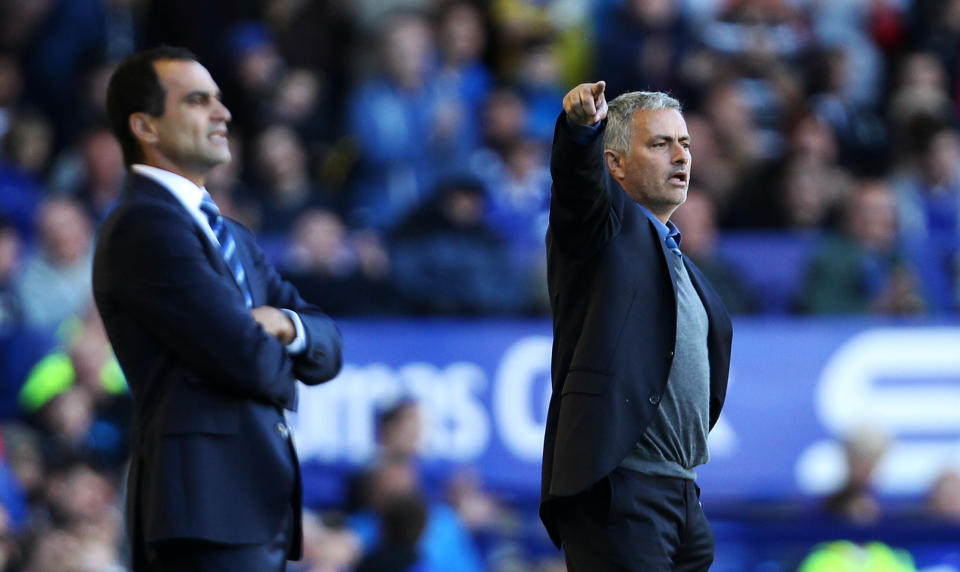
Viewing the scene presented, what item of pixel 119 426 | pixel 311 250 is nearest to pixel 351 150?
pixel 311 250

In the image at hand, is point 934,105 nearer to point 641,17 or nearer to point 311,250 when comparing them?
point 641,17

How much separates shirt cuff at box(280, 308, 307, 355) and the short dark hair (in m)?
0.60

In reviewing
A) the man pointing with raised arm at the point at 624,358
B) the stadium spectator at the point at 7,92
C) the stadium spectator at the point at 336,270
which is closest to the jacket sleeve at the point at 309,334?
the man pointing with raised arm at the point at 624,358

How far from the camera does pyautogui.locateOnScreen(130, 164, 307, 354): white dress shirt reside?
414 cm

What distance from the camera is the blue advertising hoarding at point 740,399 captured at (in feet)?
28.8

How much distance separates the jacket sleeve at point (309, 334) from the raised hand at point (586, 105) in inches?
35.0

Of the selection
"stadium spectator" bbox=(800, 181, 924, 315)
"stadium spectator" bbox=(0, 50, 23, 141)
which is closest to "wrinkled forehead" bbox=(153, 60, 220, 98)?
"stadium spectator" bbox=(800, 181, 924, 315)

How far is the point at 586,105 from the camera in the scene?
397cm

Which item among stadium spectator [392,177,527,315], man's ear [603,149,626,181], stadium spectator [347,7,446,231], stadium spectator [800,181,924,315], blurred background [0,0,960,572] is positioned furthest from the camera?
stadium spectator [347,7,446,231]

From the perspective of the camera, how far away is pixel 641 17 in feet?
39.0

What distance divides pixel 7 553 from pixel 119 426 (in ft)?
5.63

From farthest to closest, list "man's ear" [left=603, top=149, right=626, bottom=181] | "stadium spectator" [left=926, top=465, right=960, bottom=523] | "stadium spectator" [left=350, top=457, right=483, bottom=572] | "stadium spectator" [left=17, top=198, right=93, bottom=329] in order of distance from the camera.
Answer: "stadium spectator" [left=17, top=198, right=93, bottom=329]
"stadium spectator" [left=926, top=465, right=960, bottom=523]
"stadium spectator" [left=350, top=457, right=483, bottom=572]
"man's ear" [left=603, top=149, right=626, bottom=181]

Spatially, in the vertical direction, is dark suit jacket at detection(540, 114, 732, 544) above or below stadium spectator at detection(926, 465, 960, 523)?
above

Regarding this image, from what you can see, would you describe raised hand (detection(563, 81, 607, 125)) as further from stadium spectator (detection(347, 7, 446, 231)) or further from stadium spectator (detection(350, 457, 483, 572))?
stadium spectator (detection(347, 7, 446, 231))
